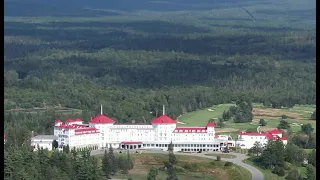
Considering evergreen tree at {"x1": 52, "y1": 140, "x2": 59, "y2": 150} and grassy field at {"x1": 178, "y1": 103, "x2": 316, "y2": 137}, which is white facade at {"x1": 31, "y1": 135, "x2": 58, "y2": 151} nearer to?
evergreen tree at {"x1": 52, "y1": 140, "x2": 59, "y2": 150}

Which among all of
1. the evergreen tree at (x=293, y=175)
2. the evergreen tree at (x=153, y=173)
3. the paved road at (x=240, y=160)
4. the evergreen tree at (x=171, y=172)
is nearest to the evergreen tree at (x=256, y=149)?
the paved road at (x=240, y=160)

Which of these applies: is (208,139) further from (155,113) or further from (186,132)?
(155,113)

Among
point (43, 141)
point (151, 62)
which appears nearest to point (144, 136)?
point (43, 141)

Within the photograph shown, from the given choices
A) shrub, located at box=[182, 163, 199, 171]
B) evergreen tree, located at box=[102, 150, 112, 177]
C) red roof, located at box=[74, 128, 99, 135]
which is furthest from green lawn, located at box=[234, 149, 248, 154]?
evergreen tree, located at box=[102, 150, 112, 177]

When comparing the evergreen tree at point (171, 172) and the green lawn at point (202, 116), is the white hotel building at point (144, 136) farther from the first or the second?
the evergreen tree at point (171, 172)

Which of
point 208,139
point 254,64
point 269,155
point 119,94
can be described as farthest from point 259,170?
point 254,64

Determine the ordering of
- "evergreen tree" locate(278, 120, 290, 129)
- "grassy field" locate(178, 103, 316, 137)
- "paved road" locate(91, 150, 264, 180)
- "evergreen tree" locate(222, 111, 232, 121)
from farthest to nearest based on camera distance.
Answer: "evergreen tree" locate(222, 111, 232, 121) → "grassy field" locate(178, 103, 316, 137) → "evergreen tree" locate(278, 120, 290, 129) → "paved road" locate(91, 150, 264, 180)
